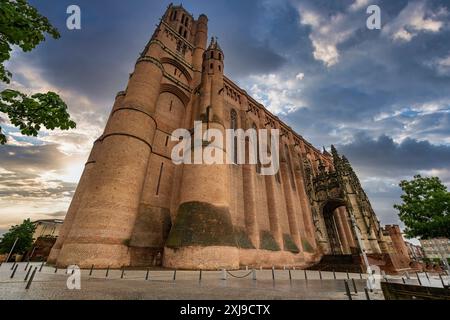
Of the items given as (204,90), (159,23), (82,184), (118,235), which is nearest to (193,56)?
(159,23)

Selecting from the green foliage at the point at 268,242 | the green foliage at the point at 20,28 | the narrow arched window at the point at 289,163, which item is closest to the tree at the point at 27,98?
the green foliage at the point at 20,28

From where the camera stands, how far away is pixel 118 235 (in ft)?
41.6

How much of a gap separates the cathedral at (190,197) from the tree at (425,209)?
126 inches

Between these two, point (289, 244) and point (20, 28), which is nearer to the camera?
point (20, 28)

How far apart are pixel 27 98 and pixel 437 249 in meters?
13.9

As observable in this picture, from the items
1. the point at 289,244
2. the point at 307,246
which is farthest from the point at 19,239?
the point at 307,246

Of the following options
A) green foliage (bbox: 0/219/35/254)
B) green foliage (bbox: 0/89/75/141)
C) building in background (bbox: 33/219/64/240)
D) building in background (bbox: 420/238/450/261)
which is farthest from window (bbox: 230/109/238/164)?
building in background (bbox: 33/219/64/240)

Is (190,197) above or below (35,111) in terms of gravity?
above

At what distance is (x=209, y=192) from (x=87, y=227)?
8.14m

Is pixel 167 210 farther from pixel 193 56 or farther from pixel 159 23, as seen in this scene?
pixel 159 23

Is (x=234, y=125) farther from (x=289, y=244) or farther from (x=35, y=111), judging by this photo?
(x=35, y=111)

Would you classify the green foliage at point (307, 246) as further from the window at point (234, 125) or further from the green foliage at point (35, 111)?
the green foliage at point (35, 111)

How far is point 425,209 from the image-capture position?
650 inches
